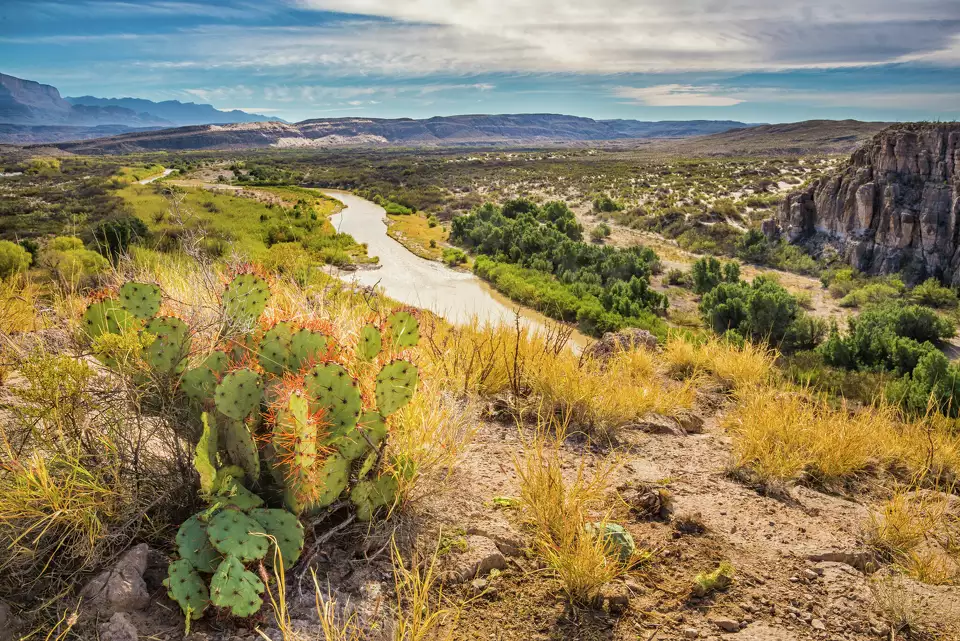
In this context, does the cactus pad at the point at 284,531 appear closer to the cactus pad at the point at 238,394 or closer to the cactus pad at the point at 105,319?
the cactus pad at the point at 238,394

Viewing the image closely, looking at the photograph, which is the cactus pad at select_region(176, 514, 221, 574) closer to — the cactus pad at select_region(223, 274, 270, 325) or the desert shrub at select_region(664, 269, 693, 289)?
the cactus pad at select_region(223, 274, 270, 325)

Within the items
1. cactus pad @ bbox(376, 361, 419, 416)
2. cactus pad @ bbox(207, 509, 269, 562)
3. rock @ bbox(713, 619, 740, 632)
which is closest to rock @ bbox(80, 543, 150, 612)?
cactus pad @ bbox(207, 509, 269, 562)

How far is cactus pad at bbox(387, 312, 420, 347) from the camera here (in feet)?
12.0

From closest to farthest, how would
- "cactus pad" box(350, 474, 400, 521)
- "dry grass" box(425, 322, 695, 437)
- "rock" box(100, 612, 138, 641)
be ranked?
"rock" box(100, 612, 138, 641), "cactus pad" box(350, 474, 400, 521), "dry grass" box(425, 322, 695, 437)

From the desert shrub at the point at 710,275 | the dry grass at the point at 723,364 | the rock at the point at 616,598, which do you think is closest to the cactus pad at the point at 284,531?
the rock at the point at 616,598

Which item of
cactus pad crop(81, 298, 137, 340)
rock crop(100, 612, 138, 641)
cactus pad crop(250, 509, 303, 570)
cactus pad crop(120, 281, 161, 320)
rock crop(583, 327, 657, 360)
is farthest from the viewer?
rock crop(583, 327, 657, 360)

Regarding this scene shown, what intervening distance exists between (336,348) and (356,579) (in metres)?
1.40

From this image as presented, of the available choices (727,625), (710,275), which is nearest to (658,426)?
(727,625)

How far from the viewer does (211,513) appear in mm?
2447

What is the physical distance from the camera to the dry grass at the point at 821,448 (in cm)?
409

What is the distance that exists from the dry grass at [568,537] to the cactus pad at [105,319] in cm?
273

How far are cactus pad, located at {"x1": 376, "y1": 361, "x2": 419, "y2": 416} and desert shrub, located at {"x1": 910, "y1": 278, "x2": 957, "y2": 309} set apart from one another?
21.5 metres

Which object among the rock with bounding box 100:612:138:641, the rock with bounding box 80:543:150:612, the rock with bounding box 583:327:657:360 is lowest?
the rock with bounding box 583:327:657:360

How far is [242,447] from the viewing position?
268 centimetres
